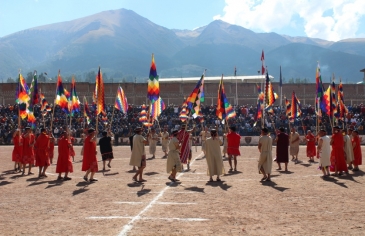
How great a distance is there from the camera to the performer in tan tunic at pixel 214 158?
13234 millimetres

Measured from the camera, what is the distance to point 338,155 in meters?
14.4

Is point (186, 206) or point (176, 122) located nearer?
point (186, 206)

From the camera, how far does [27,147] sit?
50.6 feet

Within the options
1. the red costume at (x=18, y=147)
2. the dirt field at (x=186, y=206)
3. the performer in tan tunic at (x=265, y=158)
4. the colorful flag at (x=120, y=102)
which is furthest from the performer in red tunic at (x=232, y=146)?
the colorful flag at (x=120, y=102)

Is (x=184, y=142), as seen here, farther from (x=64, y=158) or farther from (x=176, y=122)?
(x=176, y=122)

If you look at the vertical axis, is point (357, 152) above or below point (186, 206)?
above

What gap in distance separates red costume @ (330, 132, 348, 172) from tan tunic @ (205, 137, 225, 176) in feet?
11.5

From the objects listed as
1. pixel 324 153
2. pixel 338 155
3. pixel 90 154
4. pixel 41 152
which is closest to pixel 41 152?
pixel 41 152

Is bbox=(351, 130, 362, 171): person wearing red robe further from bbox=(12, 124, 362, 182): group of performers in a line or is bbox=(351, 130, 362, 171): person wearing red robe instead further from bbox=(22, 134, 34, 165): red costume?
bbox=(22, 134, 34, 165): red costume

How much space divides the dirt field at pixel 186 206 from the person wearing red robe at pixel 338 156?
450 millimetres

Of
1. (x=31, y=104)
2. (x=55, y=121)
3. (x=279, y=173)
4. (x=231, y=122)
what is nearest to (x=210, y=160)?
(x=279, y=173)

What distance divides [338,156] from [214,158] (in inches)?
151

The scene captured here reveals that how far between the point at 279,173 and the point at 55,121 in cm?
2625

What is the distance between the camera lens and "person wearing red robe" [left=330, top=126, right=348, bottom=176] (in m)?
→ 14.4
